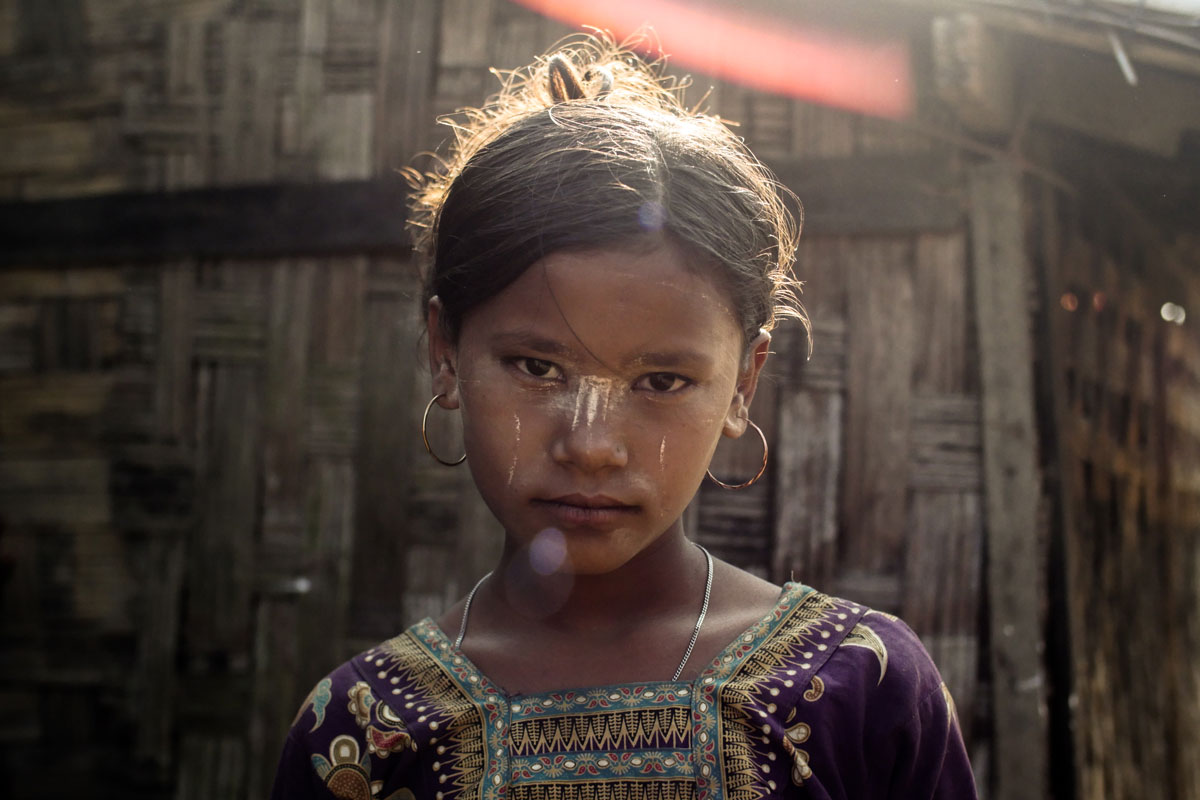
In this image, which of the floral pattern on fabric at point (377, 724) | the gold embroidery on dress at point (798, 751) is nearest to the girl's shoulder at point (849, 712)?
the gold embroidery on dress at point (798, 751)

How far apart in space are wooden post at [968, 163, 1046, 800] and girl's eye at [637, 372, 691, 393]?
63.0 inches

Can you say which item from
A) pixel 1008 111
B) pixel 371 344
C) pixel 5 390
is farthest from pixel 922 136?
pixel 5 390

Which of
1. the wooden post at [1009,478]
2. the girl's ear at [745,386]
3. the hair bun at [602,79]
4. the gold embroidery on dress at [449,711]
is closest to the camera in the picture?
the gold embroidery on dress at [449,711]

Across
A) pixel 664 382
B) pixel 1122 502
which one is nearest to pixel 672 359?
pixel 664 382

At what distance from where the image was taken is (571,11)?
10.0ft

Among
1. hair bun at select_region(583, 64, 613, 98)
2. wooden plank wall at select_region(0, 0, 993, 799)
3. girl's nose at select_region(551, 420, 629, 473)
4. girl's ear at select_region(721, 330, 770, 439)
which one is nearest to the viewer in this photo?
girl's nose at select_region(551, 420, 629, 473)

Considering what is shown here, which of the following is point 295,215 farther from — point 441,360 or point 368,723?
point 368,723

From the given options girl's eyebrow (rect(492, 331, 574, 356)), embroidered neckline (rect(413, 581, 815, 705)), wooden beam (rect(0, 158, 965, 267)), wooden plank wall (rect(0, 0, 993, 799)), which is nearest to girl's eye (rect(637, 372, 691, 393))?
girl's eyebrow (rect(492, 331, 574, 356))

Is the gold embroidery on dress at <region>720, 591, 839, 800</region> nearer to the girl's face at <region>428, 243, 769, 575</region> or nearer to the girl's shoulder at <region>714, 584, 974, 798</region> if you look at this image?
the girl's shoulder at <region>714, 584, 974, 798</region>

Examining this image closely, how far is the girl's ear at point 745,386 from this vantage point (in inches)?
60.5

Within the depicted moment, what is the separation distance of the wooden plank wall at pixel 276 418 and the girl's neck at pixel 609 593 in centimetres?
125

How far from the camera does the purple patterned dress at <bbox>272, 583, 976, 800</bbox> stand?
1.37 metres

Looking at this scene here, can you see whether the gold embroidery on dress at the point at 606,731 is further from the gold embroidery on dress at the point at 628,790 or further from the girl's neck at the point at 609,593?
the girl's neck at the point at 609,593

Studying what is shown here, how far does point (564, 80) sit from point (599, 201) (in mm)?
387
